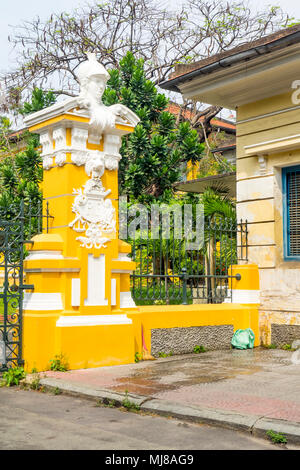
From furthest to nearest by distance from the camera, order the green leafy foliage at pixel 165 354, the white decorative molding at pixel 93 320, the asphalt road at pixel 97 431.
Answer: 1. the green leafy foliage at pixel 165 354
2. the white decorative molding at pixel 93 320
3. the asphalt road at pixel 97 431

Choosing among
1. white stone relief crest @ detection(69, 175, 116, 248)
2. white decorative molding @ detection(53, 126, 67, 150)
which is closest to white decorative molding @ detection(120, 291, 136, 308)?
white stone relief crest @ detection(69, 175, 116, 248)

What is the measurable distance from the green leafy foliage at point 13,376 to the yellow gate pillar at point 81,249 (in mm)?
302

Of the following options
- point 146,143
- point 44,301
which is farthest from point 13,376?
point 146,143

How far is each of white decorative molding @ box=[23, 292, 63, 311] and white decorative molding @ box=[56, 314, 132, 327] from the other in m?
0.21

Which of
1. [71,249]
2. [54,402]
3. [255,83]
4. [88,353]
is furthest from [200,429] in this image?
[255,83]

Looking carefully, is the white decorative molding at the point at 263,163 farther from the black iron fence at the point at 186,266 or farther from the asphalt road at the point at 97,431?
the asphalt road at the point at 97,431

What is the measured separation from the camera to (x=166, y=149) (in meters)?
15.5

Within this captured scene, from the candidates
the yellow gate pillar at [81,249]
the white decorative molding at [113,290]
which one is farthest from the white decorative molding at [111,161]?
the white decorative molding at [113,290]

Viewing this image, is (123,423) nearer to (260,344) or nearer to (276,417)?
(276,417)

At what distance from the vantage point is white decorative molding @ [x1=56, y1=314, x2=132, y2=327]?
761 cm

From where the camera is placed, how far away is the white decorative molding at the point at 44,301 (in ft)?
25.0

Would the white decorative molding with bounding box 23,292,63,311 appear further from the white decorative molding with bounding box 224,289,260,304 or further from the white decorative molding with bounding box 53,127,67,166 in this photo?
the white decorative molding with bounding box 224,289,260,304

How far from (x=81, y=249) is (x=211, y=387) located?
9.00ft

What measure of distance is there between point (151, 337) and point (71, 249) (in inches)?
78.6
